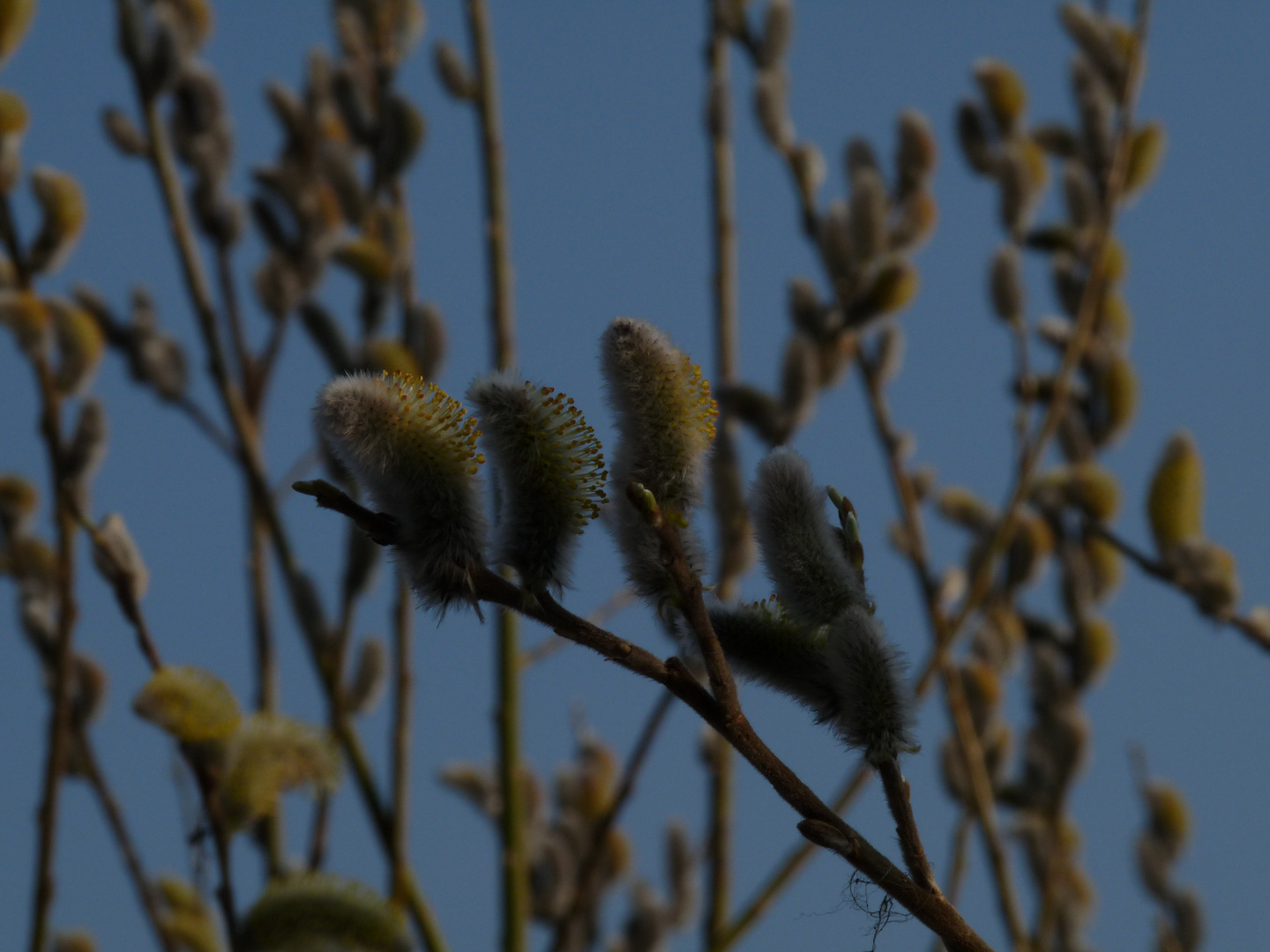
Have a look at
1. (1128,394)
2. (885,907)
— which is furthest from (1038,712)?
(885,907)

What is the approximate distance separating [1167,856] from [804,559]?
129cm

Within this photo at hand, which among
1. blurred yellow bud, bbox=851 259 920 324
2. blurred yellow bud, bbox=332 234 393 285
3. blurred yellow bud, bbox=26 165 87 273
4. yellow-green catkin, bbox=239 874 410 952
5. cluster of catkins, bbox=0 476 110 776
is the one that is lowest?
yellow-green catkin, bbox=239 874 410 952

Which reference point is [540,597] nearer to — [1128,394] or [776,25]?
[1128,394]

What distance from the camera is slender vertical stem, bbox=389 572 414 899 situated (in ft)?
4.72

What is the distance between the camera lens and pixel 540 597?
64 centimetres

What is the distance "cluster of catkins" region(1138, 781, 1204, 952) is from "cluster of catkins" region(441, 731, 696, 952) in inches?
22.2

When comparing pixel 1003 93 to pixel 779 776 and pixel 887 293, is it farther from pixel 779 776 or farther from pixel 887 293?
pixel 779 776

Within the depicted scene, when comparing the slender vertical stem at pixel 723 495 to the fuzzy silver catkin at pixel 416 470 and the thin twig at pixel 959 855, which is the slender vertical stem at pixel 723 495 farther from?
the fuzzy silver catkin at pixel 416 470

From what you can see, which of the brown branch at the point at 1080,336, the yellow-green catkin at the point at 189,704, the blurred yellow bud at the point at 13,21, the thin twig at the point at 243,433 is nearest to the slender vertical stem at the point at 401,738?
the thin twig at the point at 243,433

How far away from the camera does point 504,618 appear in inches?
60.7

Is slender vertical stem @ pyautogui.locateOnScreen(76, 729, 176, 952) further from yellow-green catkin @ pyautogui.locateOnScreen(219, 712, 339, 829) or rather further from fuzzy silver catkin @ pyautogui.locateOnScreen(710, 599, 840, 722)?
fuzzy silver catkin @ pyautogui.locateOnScreen(710, 599, 840, 722)

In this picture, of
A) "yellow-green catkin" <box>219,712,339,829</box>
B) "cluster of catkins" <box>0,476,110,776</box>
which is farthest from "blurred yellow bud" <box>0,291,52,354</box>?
"yellow-green catkin" <box>219,712,339,829</box>

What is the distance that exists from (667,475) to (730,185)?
1178 millimetres

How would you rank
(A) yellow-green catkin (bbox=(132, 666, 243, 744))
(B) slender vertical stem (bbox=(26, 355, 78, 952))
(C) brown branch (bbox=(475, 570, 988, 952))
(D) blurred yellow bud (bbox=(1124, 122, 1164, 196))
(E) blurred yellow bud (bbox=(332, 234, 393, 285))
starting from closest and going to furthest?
(C) brown branch (bbox=(475, 570, 988, 952))
(A) yellow-green catkin (bbox=(132, 666, 243, 744))
(B) slender vertical stem (bbox=(26, 355, 78, 952))
(E) blurred yellow bud (bbox=(332, 234, 393, 285))
(D) blurred yellow bud (bbox=(1124, 122, 1164, 196))
